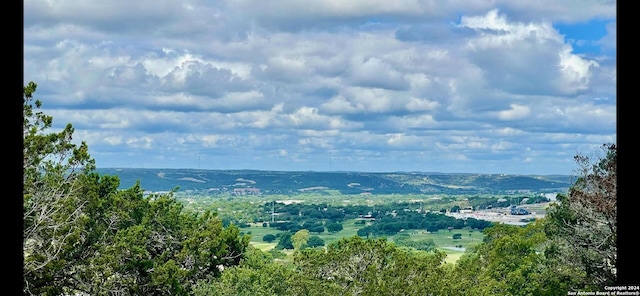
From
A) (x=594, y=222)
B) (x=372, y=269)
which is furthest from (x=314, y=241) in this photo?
(x=594, y=222)

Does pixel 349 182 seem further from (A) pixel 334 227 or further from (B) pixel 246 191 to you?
(A) pixel 334 227

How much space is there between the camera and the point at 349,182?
237 feet

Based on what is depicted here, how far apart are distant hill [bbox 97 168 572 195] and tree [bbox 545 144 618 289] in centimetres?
4958

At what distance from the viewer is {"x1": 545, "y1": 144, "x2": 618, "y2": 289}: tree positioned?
889 cm

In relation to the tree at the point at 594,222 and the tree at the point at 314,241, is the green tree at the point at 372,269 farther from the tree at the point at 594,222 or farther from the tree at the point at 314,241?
the tree at the point at 314,241

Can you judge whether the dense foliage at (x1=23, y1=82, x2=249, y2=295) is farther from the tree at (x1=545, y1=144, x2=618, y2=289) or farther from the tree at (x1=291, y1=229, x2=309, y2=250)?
the tree at (x1=291, y1=229, x2=309, y2=250)

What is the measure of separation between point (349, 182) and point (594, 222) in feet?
207

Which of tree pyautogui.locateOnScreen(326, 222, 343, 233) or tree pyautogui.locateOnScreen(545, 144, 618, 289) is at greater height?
tree pyautogui.locateOnScreen(545, 144, 618, 289)

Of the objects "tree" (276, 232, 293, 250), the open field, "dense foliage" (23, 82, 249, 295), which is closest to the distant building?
the open field

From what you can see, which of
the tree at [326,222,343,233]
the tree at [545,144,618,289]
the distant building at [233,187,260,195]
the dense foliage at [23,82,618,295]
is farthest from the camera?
the distant building at [233,187,260,195]

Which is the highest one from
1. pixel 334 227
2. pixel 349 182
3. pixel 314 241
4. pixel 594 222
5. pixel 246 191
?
pixel 594 222

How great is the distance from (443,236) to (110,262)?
34619mm

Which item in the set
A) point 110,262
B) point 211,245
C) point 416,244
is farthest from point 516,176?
point 110,262
